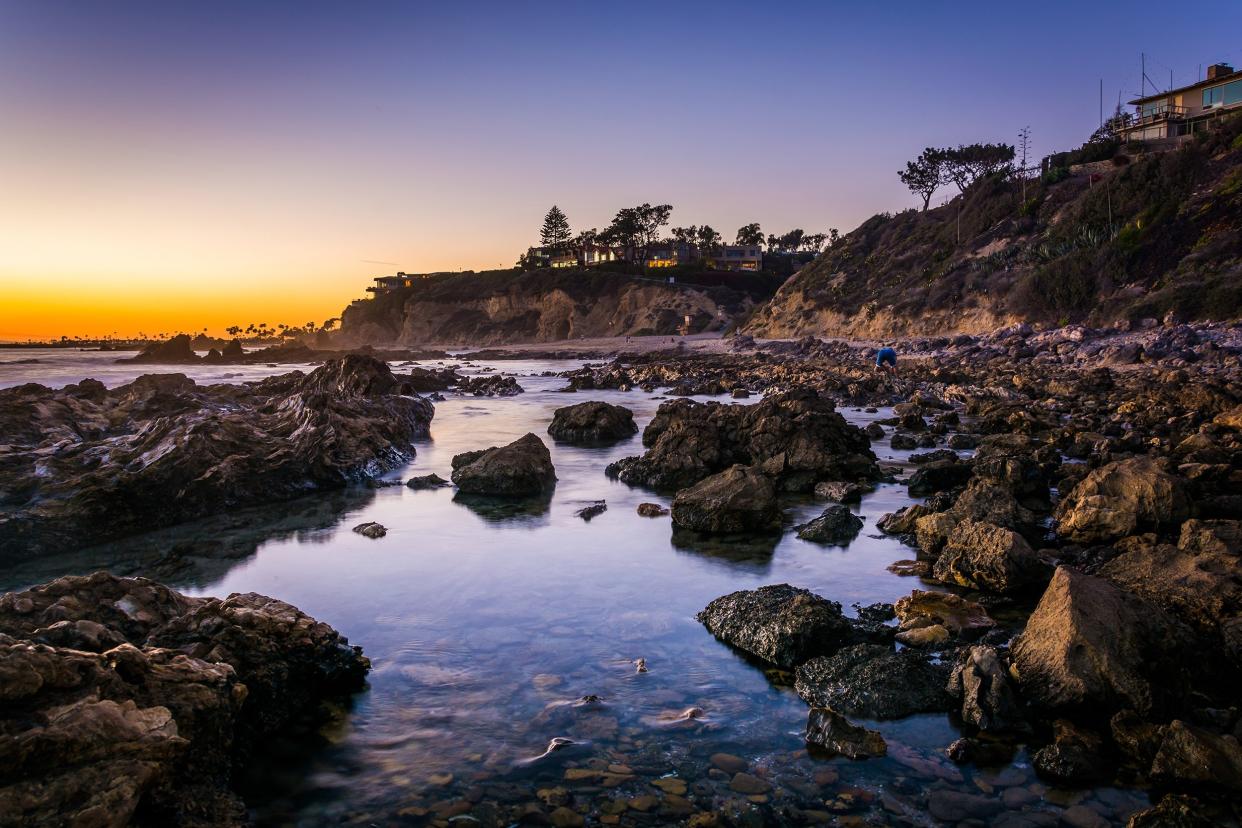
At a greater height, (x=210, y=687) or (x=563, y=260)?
(x=563, y=260)

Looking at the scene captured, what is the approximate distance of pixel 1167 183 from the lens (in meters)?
47.4

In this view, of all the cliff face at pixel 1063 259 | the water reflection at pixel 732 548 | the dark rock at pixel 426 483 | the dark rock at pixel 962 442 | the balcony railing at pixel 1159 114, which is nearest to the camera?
the water reflection at pixel 732 548

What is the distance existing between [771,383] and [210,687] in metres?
31.3

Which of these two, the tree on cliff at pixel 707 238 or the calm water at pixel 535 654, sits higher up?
the tree on cliff at pixel 707 238

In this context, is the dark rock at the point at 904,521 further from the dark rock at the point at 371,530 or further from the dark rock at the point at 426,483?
the dark rock at the point at 426,483

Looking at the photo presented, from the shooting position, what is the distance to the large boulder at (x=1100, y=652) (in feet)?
18.0

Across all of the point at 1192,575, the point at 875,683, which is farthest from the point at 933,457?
the point at 875,683

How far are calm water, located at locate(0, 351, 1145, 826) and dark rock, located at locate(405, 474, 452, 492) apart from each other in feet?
1.89

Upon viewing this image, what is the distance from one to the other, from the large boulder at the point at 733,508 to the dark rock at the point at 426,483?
5403 millimetres

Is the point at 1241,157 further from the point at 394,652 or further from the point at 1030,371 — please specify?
the point at 394,652

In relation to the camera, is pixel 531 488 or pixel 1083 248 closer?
pixel 531 488

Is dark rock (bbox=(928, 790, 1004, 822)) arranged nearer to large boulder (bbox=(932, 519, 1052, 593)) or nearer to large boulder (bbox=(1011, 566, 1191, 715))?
large boulder (bbox=(1011, 566, 1191, 715))

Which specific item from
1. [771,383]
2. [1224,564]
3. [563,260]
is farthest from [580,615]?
[563,260]

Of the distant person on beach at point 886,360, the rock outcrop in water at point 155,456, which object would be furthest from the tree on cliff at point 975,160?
the rock outcrop in water at point 155,456
